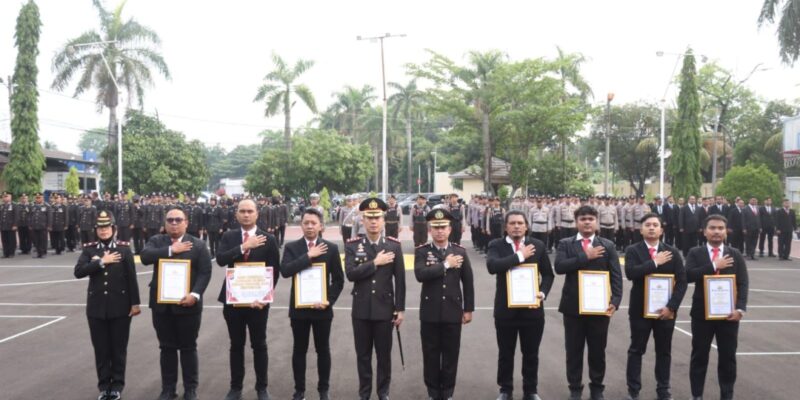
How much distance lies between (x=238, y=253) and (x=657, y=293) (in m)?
4.09

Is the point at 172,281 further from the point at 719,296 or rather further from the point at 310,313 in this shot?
the point at 719,296

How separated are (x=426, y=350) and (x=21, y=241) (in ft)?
63.6

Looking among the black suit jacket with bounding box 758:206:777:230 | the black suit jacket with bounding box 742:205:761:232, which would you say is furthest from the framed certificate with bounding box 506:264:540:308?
the black suit jacket with bounding box 758:206:777:230

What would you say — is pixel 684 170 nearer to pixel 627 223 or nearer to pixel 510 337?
pixel 627 223

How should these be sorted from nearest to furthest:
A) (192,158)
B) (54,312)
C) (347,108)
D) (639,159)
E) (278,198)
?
(54,312) < (278,198) < (192,158) < (639,159) < (347,108)

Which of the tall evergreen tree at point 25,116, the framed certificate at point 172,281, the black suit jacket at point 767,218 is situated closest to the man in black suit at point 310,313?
the framed certificate at point 172,281

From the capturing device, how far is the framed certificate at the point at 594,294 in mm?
6145

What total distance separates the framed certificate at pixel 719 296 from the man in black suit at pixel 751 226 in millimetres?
15461

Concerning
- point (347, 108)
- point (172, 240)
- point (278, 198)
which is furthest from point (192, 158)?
point (172, 240)

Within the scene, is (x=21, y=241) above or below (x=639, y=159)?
below

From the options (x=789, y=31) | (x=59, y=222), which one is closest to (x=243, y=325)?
(x=59, y=222)

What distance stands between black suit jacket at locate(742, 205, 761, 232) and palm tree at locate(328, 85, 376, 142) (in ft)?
143

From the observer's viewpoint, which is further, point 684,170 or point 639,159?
point 639,159

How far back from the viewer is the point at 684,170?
36.7m
